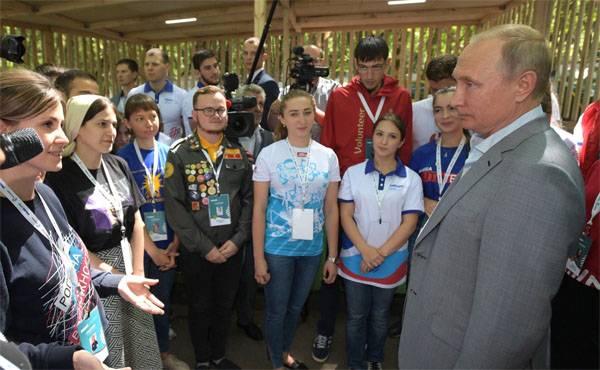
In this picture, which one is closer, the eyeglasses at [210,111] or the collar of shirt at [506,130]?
the collar of shirt at [506,130]

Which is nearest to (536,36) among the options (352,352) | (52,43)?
(352,352)

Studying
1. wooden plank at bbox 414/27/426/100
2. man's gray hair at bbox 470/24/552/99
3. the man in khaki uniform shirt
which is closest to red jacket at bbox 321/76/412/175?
the man in khaki uniform shirt

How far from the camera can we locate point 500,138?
1142 mm

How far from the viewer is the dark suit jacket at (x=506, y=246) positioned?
0.96 m

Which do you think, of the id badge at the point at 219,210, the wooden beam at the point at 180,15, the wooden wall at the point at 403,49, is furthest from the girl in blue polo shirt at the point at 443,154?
the wooden beam at the point at 180,15

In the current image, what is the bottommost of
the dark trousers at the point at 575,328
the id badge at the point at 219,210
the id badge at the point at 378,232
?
the dark trousers at the point at 575,328

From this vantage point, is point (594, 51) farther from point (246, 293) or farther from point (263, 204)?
point (246, 293)

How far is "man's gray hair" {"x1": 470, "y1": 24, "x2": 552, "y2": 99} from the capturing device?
3.48ft

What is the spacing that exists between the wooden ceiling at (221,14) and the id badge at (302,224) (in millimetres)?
4131

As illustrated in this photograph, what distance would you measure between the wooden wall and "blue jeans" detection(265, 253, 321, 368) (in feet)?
13.6

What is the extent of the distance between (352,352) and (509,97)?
1.87m

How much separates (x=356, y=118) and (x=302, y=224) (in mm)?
877

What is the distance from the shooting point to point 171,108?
3.75 meters

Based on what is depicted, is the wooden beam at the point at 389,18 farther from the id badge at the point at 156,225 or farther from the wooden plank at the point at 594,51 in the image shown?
the id badge at the point at 156,225
